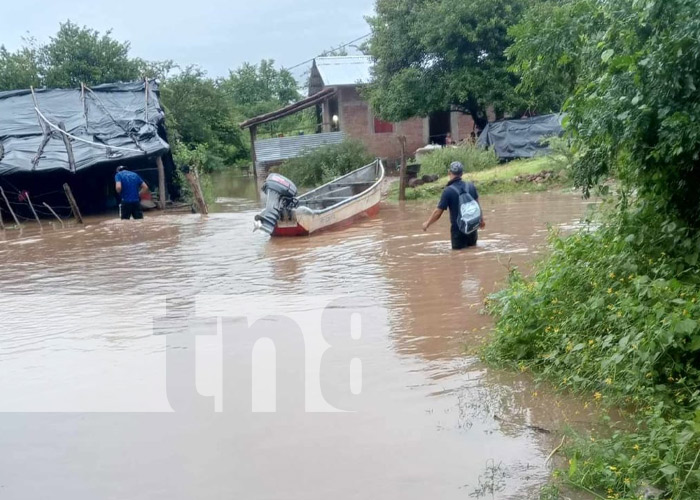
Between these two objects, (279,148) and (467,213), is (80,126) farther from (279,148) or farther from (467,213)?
(467,213)

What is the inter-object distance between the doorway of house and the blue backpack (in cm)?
2266

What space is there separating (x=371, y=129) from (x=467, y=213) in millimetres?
23300

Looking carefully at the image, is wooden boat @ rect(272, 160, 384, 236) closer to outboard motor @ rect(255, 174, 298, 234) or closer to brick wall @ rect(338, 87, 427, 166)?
outboard motor @ rect(255, 174, 298, 234)

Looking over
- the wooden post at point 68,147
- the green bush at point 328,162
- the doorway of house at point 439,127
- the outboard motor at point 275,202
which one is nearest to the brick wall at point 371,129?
Result: the doorway of house at point 439,127

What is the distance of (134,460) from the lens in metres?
4.94

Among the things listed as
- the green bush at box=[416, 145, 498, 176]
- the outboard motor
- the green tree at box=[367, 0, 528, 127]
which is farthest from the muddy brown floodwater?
the green tree at box=[367, 0, 528, 127]

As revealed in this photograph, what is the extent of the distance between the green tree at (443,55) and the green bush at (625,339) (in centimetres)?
1840

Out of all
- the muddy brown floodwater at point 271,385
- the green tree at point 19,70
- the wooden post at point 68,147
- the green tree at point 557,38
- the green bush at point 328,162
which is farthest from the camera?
the green tree at point 19,70

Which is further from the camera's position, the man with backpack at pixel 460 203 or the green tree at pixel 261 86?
the green tree at pixel 261 86

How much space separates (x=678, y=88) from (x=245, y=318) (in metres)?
A: 5.24

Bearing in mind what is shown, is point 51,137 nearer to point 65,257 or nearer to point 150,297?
point 65,257

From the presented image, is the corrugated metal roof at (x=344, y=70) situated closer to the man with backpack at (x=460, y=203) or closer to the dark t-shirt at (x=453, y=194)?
the man with backpack at (x=460, y=203)

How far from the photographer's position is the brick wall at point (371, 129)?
107ft

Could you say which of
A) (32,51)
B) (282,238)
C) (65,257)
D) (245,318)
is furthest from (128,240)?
(32,51)
